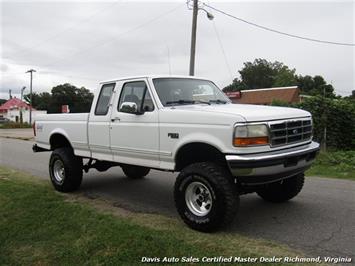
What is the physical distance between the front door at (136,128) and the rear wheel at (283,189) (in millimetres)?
1899

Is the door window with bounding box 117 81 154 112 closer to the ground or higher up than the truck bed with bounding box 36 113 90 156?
higher up

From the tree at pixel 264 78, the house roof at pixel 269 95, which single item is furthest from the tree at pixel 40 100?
the house roof at pixel 269 95

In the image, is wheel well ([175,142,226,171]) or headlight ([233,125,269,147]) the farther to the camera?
wheel well ([175,142,226,171])

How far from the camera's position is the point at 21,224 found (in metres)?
5.71

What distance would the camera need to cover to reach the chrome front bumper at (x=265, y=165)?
476 centimetres

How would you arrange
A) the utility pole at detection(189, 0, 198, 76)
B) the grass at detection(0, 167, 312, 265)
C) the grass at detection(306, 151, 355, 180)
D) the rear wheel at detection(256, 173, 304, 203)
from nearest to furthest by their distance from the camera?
the grass at detection(0, 167, 312, 265)
the rear wheel at detection(256, 173, 304, 203)
the grass at detection(306, 151, 355, 180)
the utility pole at detection(189, 0, 198, 76)

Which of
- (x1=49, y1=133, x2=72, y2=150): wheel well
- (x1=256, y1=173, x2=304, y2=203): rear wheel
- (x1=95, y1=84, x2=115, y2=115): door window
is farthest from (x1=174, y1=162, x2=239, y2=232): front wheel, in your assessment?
(x1=49, y1=133, x2=72, y2=150): wheel well

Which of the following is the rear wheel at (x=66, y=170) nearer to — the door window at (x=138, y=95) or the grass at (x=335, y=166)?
the door window at (x=138, y=95)

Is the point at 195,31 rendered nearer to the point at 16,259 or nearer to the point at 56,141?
the point at 56,141

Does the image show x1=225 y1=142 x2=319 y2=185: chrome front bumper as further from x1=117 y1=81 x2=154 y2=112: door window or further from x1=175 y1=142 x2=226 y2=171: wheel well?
x1=117 y1=81 x2=154 y2=112: door window

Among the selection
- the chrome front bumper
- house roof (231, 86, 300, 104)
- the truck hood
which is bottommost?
the chrome front bumper

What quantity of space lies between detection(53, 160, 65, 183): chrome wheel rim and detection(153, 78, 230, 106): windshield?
115 inches

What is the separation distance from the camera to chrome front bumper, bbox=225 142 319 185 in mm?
4758

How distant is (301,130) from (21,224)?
4.10 meters
